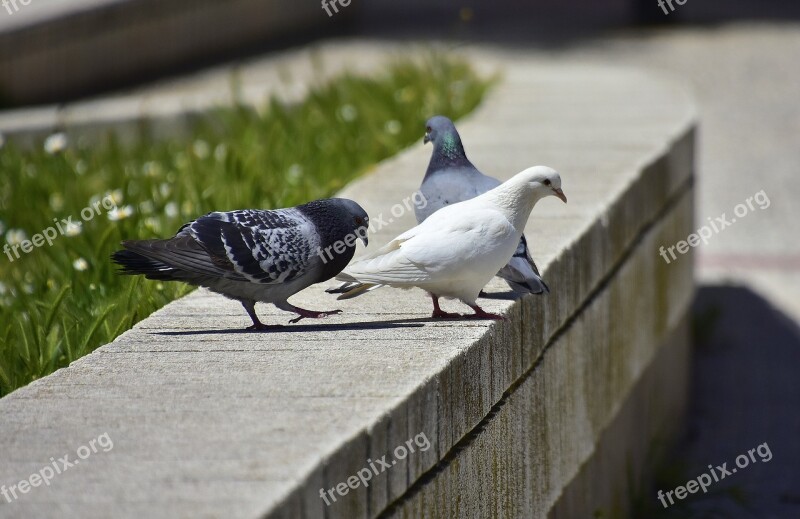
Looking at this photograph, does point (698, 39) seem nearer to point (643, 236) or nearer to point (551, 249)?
point (643, 236)

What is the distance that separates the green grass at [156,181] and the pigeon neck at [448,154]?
99 centimetres

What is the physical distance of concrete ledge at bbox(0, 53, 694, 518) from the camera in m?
2.42

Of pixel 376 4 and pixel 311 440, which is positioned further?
pixel 376 4

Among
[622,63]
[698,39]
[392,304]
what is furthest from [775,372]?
[698,39]

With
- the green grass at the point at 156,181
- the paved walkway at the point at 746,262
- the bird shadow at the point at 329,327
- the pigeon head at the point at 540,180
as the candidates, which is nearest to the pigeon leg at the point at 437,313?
the bird shadow at the point at 329,327

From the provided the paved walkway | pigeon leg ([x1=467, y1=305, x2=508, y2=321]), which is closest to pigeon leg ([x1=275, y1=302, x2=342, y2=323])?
pigeon leg ([x1=467, y1=305, x2=508, y2=321])

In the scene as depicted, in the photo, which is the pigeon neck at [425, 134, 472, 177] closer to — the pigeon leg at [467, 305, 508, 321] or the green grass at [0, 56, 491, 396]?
the pigeon leg at [467, 305, 508, 321]

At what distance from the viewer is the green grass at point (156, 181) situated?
3990 mm

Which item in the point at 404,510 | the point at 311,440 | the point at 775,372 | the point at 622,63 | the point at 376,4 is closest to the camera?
the point at 311,440

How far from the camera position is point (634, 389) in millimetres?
5523

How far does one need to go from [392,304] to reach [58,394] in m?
1.18

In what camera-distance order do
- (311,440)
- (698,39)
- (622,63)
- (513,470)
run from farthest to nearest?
(698,39) → (622,63) → (513,470) → (311,440)

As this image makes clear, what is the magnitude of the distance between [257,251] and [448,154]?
3.02ft

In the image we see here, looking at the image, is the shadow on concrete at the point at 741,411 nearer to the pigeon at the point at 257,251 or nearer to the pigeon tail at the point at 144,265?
the pigeon at the point at 257,251
